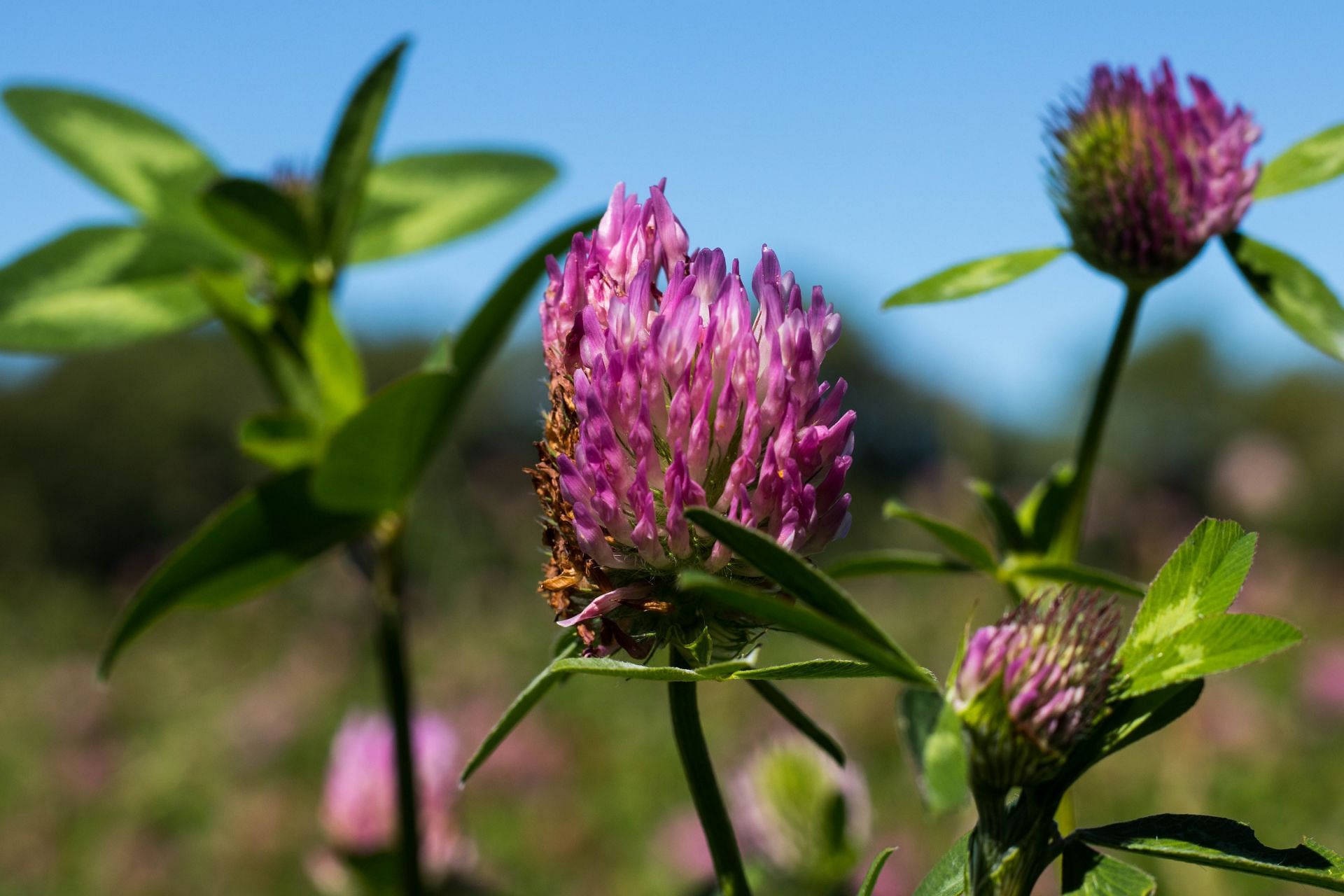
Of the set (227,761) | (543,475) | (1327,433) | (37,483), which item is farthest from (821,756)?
(1327,433)

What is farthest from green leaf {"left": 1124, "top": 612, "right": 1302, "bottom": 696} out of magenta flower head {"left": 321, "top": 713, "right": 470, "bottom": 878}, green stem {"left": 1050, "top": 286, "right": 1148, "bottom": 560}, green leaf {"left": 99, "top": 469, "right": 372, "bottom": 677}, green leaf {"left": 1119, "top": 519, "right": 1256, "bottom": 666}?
magenta flower head {"left": 321, "top": 713, "right": 470, "bottom": 878}

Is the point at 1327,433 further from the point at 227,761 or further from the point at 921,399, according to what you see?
the point at 227,761

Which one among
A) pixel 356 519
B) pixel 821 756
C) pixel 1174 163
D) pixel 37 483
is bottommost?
pixel 37 483

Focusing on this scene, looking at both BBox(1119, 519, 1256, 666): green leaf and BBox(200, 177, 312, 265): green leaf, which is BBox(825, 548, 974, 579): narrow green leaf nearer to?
BBox(1119, 519, 1256, 666): green leaf

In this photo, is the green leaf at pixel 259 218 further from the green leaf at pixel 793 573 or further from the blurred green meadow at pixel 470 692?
the green leaf at pixel 793 573

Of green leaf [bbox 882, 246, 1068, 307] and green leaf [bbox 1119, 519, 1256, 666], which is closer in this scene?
green leaf [bbox 1119, 519, 1256, 666]

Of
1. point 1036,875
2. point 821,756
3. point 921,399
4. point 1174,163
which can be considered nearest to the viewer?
point 1036,875
